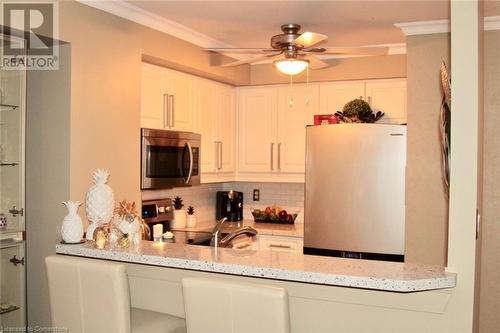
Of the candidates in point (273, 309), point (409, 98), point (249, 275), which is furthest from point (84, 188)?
point (409, 98)

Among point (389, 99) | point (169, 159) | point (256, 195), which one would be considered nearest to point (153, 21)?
point (169, 159)

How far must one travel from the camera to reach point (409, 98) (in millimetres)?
3742

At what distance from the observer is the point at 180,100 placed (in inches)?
167

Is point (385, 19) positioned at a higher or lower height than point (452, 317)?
higher

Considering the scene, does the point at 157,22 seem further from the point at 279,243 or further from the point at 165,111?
the point at 279,243

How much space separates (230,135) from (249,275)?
3076mm

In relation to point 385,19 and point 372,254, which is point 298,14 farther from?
point 372,254

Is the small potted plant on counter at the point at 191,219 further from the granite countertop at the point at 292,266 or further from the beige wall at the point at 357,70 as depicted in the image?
the granite countertop at the point at 292,266

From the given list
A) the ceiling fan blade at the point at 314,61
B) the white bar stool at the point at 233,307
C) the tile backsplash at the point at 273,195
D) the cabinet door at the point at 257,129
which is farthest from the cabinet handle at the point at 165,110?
the white bar stool at the point at 233,307

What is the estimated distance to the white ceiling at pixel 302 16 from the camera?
3.32 metres

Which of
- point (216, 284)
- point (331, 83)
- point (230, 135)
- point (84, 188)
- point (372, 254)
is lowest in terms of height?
point (372, 254)

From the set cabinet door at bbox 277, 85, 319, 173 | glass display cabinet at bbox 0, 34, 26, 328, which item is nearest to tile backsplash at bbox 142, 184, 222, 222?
cabinet door at bbox 277, 85, 319, 173

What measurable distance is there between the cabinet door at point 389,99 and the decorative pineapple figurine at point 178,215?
76.6 inches

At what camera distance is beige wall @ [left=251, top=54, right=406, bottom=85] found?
448 centimetres
